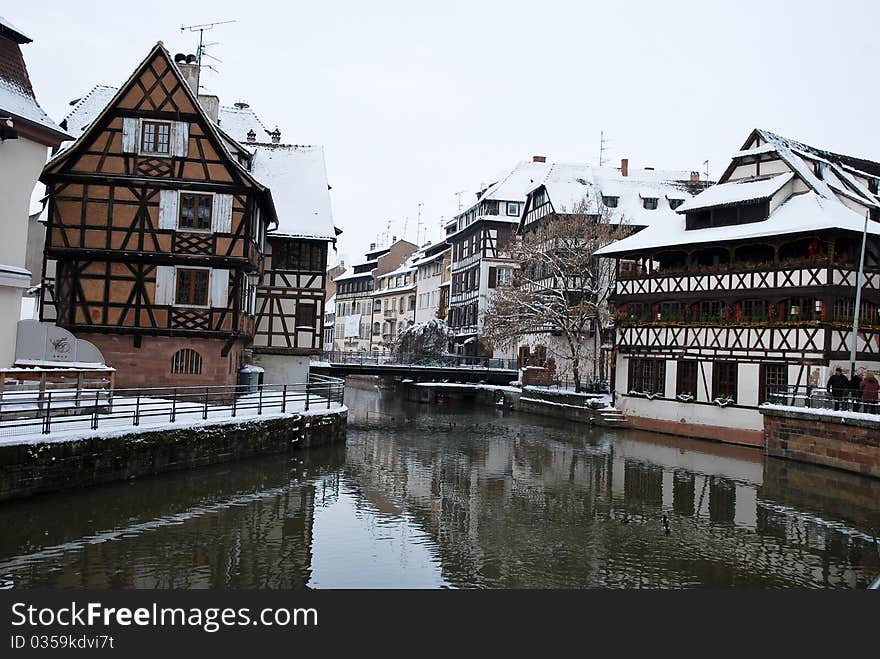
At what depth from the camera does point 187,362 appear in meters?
31.2

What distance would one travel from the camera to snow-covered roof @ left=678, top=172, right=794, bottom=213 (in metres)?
35.6

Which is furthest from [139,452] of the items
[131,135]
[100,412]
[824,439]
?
[824,439]

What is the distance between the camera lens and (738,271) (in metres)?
35.3

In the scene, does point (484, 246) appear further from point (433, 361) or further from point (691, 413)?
point (691, 413)

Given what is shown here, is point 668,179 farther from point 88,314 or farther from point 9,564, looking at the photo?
point 9,564

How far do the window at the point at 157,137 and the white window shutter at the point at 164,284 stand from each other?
429 cm

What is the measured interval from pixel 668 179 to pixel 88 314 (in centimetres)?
4727

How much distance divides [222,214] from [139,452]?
43.8 feet

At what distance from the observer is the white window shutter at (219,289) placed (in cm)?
3100

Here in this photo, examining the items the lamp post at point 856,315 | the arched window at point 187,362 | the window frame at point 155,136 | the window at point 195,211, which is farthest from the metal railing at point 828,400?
the window frame at point 155,136

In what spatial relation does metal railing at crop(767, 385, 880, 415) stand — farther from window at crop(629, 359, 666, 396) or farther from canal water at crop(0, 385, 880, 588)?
window at crop(629, 359, 666, 396)

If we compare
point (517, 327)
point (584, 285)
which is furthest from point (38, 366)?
point (584, 285)

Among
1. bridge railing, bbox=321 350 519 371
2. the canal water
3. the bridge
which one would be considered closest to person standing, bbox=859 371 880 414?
the canal water

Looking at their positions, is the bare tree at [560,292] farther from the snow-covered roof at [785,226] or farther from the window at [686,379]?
the window at [686,379]
